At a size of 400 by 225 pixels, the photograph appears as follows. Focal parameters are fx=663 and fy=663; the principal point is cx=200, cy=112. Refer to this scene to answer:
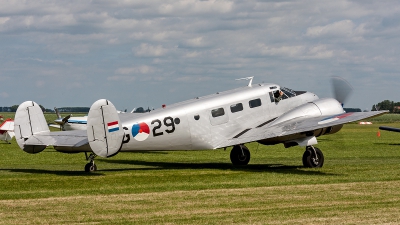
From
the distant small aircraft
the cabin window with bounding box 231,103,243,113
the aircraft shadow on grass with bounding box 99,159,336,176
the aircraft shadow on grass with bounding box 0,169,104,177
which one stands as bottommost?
the aircraft shadow on grass with bounding box 99,159,336,176

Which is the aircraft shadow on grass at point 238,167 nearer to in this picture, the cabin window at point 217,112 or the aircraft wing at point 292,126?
the aircraft wing at point 292,126

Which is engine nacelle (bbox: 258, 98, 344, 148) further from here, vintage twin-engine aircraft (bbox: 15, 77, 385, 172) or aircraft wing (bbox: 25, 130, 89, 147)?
aircraft wing (bbox: 25, 130, 89, 147)

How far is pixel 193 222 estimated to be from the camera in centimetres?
1241

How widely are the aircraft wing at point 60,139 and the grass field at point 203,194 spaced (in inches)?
40.4

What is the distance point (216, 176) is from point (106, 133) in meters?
3.76

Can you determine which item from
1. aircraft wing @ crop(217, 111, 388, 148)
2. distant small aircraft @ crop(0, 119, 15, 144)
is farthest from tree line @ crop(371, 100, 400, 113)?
distant small aircraft @ crop(0, 119, 15, 144)

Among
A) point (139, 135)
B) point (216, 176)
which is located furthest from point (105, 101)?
point (216, 176)

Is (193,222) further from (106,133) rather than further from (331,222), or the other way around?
(106,133)

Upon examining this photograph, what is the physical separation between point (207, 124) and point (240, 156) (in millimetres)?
3219

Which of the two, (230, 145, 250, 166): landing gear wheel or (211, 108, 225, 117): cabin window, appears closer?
(211, 108, 225, 117): cabin window

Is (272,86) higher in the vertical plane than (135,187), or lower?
higher

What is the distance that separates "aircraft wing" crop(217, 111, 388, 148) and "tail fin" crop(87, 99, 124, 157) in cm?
466

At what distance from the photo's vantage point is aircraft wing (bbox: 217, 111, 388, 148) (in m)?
20.9

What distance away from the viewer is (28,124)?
2061 centimetres
